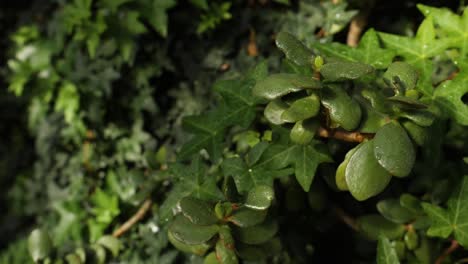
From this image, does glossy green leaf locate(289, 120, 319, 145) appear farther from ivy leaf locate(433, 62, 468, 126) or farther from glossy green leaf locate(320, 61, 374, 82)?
ivy leaf locate(433, 62, 468, 126)

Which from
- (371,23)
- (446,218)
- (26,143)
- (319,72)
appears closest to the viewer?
(319,72)

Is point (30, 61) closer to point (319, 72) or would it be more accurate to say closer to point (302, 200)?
point (302, 200)

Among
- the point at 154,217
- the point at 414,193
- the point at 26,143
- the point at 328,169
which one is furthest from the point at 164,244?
the point at 26,143

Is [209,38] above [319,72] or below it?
below

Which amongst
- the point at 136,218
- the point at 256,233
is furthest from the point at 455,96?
the point at 136,218

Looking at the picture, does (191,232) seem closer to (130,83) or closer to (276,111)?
(276,111)

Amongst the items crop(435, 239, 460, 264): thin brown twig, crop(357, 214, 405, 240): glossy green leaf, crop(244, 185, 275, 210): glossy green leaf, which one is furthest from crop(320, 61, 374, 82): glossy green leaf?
crop(435, 239, 460, 264): thin brown twig
